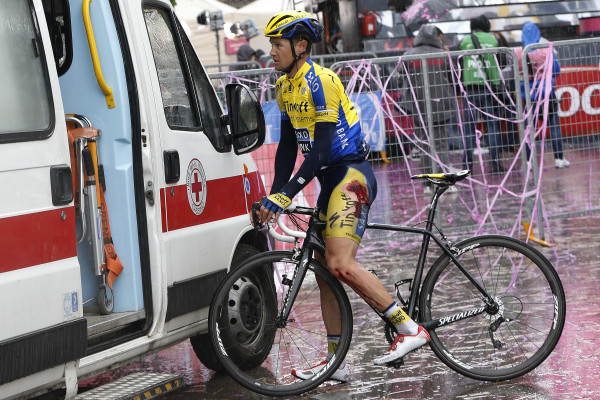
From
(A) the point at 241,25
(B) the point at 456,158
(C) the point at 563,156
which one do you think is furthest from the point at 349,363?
(A) the point at 241,25

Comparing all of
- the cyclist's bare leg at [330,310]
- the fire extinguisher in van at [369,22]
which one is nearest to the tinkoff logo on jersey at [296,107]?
the cyclist's bare leg at [330,310]

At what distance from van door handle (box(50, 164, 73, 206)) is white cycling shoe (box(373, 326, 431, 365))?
1972 millimetres

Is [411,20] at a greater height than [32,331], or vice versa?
[411,20]

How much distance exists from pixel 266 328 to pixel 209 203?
2.82ft

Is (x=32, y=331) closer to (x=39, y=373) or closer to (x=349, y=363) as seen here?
(x=39, y=373)

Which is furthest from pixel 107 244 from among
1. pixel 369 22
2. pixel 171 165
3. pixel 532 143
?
pixel 369 22

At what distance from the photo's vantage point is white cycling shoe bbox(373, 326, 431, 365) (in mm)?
5430

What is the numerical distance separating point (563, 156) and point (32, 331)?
7.67 m

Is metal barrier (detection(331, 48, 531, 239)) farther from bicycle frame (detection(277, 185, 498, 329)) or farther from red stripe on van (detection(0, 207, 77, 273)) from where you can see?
red stripe on van (detection(0, 207, 77, 273))

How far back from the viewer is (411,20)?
18734 millimetres

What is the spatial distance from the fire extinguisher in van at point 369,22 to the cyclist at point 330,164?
1484 centimetres

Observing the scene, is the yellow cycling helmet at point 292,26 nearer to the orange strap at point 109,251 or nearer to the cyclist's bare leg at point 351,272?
the cyclist's bare leg at point 351,272

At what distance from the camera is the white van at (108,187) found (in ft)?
13.8

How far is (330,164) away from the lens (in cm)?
547
